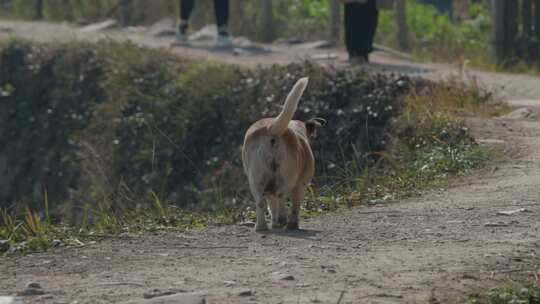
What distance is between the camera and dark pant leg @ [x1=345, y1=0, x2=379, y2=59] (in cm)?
1609

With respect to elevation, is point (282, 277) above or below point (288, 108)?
below

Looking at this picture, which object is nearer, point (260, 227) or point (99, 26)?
point (260, 227)

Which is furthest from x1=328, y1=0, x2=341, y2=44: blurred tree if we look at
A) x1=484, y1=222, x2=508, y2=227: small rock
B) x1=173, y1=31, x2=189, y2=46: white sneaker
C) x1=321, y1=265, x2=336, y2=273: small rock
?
x1=321, y1=265, x2=336, y2=273: small rock

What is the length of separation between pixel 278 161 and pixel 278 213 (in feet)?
1.98

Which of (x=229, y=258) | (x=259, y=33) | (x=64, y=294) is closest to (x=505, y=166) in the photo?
(x=229, y=258)

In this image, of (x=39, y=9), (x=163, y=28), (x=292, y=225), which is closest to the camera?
(x=292, y=225)

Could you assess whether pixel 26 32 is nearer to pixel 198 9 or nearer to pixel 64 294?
pixel 198 9

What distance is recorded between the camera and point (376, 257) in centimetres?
Result: 717

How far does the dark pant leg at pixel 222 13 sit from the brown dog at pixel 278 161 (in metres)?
10.4

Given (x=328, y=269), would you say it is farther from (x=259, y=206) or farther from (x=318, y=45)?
(x=318, y=45)

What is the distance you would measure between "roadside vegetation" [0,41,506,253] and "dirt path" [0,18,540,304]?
69 centimetres

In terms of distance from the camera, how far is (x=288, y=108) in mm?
8000

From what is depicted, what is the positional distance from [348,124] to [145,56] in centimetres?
431

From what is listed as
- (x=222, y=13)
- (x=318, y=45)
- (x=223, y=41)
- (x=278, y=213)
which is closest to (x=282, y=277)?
(x=278, y=213)
